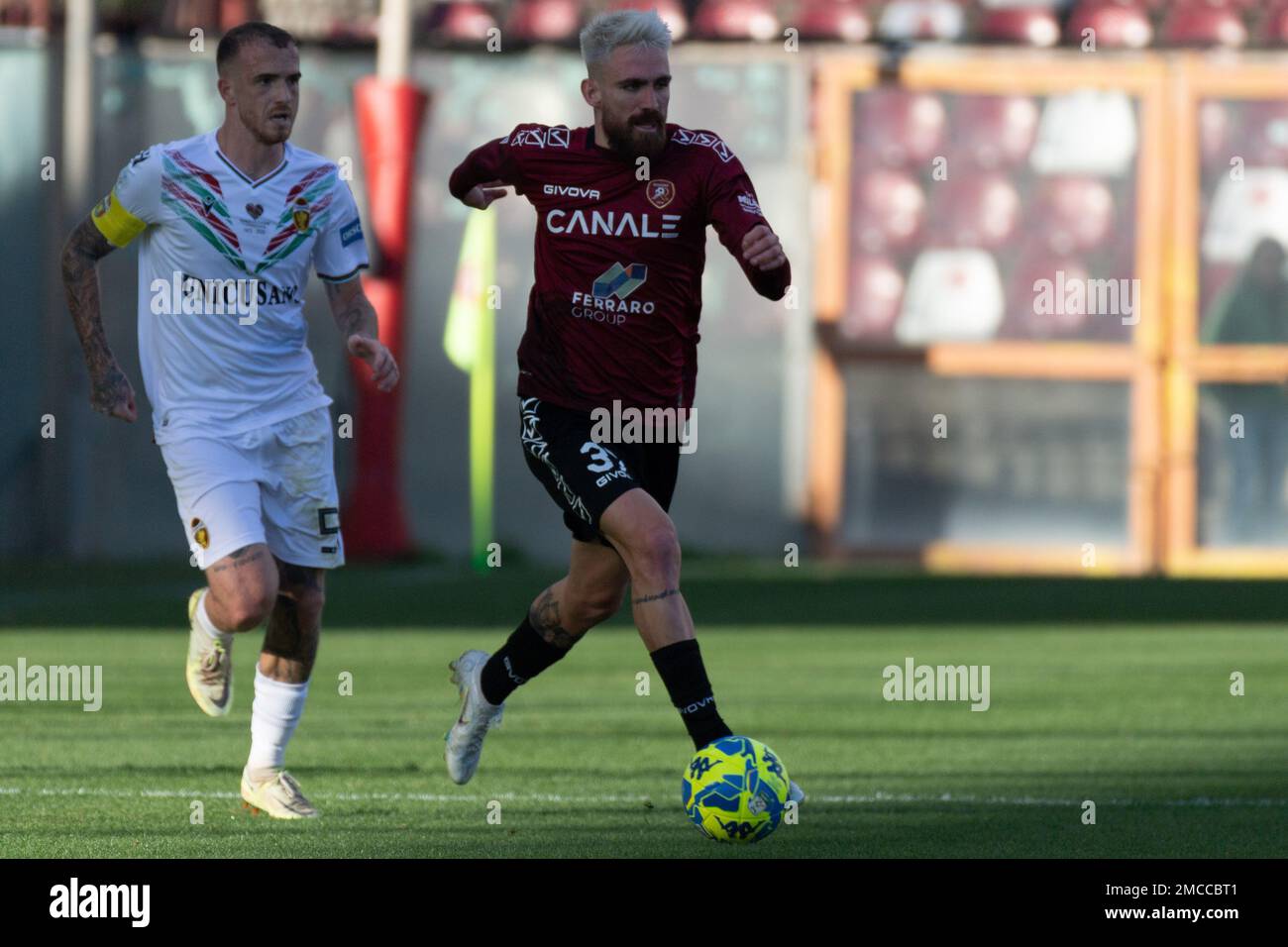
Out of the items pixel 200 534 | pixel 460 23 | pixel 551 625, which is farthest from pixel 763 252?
pixel 460 23

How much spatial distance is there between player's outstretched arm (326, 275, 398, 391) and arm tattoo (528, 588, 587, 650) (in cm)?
79

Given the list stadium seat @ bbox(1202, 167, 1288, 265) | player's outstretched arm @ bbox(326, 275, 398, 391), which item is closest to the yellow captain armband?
player's outstretched arm @ bbox(326, 275, 398, 391)

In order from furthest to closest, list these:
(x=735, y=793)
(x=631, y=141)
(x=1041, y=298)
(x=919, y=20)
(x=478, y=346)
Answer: (x=919, y=20) < (x=1041, y=298) < (x=478, y=346) < (x=631, y=141) < (x=735, y=793)

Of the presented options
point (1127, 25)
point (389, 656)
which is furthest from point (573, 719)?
point (1127, 25)

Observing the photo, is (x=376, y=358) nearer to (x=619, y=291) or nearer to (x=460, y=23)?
(x=619, y=291)

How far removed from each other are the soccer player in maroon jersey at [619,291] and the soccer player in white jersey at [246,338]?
0.52 metres

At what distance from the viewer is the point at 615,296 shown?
22.3 ft

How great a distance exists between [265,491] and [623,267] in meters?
1.27

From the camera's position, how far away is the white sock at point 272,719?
7.15 metres

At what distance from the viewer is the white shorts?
6996 millimetres

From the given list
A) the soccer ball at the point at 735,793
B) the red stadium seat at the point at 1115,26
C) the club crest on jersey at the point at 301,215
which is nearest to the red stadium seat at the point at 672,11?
the red stadium seat at the point at 1115,26

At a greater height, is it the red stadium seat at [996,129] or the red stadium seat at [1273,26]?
the red stadium seat at [1273,26]

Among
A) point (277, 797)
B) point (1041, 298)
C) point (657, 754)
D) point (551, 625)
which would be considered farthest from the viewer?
point (1041, 298)

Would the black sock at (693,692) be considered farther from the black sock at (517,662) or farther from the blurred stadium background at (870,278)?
the blurred stadium background at (870,278)
